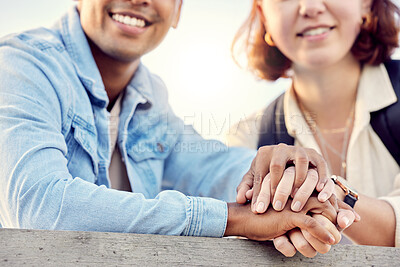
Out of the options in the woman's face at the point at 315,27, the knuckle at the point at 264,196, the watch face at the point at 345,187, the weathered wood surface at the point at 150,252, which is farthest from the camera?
the woman's face at the point at 315,27

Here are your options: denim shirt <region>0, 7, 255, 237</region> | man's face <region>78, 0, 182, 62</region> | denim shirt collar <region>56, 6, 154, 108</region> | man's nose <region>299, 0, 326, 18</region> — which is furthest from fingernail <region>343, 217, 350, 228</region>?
man's nose <region>299, 0, 326, 18</region>

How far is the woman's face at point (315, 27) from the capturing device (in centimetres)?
255

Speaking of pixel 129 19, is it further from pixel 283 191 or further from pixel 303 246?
pixel 303 246

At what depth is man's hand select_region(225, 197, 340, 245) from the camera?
1.27m

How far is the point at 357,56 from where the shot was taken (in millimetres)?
2777

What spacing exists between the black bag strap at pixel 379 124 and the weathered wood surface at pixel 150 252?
1244 mm

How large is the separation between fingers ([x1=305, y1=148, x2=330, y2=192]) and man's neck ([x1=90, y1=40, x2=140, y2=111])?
1.17 m

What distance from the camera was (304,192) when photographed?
1.35 meters

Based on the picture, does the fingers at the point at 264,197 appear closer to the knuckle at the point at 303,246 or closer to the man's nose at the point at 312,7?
the knuckle at the point at 303,246

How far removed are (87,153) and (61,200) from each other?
0.53 metres

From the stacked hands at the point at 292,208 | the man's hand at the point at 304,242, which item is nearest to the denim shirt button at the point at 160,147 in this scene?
the stacked hands at the point at 292,208

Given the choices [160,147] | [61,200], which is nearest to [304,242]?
[61,200]

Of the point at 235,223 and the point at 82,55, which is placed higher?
the point at 82,55

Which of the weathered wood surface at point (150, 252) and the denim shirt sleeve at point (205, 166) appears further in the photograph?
the denim shirt sleeve at point (205, 166)
